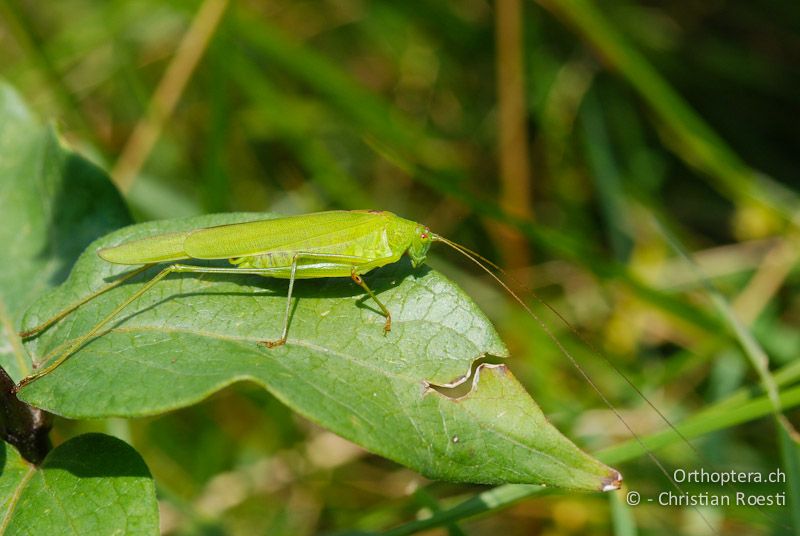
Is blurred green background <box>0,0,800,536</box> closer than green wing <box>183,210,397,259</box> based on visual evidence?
No

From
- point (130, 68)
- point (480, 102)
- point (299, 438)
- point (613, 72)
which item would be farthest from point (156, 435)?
point (613, 72)

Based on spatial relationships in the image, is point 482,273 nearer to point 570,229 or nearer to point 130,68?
point 570,229

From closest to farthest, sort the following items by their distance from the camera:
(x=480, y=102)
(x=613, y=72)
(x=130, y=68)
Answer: (x=130, y=68)
(x=613, y=72)
(x=480, y=102)

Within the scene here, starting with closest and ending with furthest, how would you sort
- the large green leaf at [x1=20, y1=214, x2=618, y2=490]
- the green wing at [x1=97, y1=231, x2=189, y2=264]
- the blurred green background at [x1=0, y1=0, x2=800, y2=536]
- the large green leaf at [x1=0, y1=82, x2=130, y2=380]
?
the large green leaf at [x1=20, y1=214, x2=618, y2=490]
the green wing at [x1=97, y1=231, x2=189, y2=264]
the large green leaf at [x1=0, y1=82, x2=130, y2=380]
the blurred green background at [x1=0, y1=0, x2=800, y2=536]

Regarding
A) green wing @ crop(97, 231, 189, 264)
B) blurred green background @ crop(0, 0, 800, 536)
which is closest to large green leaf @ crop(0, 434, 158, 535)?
green wing @ crop(97, 231, 189, 264)

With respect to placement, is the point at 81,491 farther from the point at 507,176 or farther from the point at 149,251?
the point at 507,176

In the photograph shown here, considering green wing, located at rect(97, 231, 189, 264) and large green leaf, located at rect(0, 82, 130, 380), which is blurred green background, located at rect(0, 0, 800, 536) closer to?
large green leaf, located at rect(0, 82, 130, 380)

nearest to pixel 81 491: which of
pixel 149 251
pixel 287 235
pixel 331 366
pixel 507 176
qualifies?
pixel 331 366
